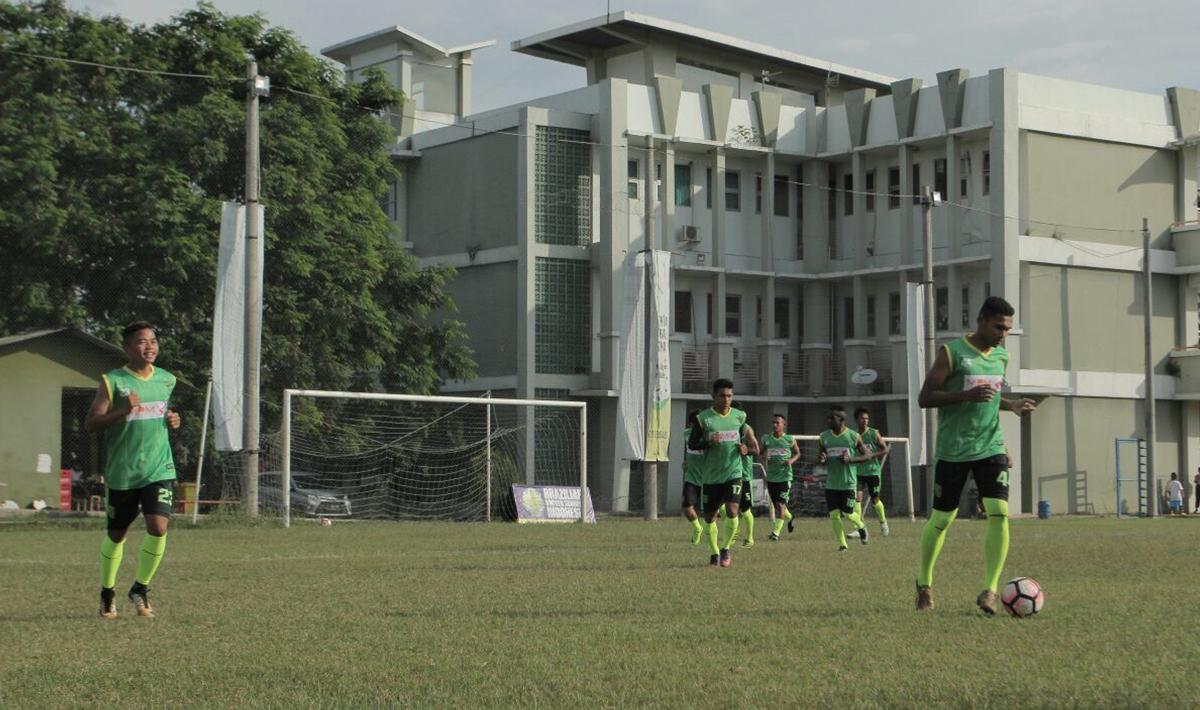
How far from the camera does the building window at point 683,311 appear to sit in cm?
5428

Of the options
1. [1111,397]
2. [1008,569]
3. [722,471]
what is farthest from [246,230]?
[1111,397]

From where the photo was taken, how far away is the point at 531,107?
50.7 m

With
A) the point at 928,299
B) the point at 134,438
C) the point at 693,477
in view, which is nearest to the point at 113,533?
the point at 134,438

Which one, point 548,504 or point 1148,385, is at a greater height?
point 1148,385

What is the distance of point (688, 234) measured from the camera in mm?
53469

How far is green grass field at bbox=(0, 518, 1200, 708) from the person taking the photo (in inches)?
323

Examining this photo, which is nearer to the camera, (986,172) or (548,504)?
(548,504)

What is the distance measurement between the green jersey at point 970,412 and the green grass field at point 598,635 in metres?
Answer: 1.11

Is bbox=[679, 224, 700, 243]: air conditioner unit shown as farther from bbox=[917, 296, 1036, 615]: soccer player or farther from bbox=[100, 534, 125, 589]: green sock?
bbox=[100, 534, 125, 589]: green sock

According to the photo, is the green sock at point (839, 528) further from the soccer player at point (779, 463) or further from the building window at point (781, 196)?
the building window at point (781, 196)

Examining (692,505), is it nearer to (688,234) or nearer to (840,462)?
(840,462)

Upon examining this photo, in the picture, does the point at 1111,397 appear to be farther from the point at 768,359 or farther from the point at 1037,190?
the point at 768,359

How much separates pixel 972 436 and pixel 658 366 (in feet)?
94.3

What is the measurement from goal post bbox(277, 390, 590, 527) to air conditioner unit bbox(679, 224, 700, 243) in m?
12.8
